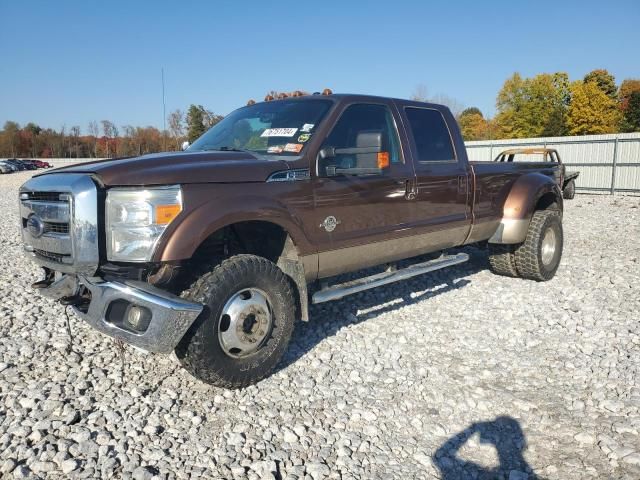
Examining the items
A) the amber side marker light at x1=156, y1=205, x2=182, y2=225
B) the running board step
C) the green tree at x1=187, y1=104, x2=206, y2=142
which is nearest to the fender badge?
the running board step

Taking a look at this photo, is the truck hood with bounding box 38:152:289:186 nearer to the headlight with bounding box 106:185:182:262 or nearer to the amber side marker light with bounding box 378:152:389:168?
the headlight with bounding box 106:185:182:262

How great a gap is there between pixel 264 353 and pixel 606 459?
2082 millimetres

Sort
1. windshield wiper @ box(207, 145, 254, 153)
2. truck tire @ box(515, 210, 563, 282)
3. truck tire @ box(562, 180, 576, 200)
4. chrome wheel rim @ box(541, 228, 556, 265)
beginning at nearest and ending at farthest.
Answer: windshield wiper @ box(207, 145, 254, 153) → truck tire @ box(515, 210, 563, 282) → chrome wheel rim @ box(541, 228, 556, 265) → truck tire @ box(562, 180, 576, 200)

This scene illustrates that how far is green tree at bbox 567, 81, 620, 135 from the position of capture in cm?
4397

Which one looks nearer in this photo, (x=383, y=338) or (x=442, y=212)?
(x=383, y=338)

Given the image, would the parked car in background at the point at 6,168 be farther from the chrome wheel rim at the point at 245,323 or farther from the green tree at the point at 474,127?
the chrome wheel rim at the point at 245,323

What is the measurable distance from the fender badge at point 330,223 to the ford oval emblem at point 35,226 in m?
1.89

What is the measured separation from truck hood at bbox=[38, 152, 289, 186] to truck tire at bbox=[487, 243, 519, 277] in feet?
11.9

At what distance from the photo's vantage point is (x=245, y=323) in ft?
10.8

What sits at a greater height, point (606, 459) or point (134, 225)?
point (134, 225)

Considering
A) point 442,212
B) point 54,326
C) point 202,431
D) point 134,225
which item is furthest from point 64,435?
point 442,212

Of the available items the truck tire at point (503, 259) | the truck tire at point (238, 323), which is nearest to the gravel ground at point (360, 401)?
the truck tire at point (238, 323)

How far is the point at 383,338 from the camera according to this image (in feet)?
14.0

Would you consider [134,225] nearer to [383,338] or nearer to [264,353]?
[264,353]
